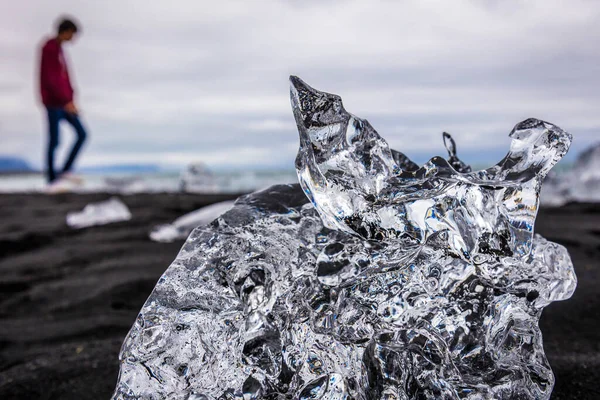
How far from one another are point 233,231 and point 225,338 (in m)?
0.22

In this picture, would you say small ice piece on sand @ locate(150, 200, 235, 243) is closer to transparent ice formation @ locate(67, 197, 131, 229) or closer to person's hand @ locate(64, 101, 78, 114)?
transparent ice formation @ locate(67, 197, 131, 229)

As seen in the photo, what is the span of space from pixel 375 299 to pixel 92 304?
1.66 meters

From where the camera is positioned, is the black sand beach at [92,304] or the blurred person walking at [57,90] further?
the blurred person walking at [57,90]

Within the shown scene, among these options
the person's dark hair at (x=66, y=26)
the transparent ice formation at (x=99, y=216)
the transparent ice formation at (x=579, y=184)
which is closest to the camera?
the transparent ice formation at (x=99, y=216)

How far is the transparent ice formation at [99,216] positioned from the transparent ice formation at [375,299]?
3.45 metres

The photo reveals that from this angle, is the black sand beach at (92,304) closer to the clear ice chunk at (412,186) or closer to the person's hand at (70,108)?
the clear ice chunk at (412,186)


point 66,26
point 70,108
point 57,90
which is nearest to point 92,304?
point 70,108

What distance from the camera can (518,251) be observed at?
0.91m

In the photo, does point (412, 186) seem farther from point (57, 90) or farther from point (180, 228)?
point (57, 90)

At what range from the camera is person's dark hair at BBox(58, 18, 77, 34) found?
7.40 metres

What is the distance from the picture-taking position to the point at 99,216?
4285 millimetres

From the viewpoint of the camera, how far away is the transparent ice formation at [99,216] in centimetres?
415

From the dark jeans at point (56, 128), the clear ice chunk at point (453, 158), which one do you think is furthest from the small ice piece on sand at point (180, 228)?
the dark jeans at point (56, 128)

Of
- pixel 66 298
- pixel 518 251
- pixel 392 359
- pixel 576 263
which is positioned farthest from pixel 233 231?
pixel 576 263
